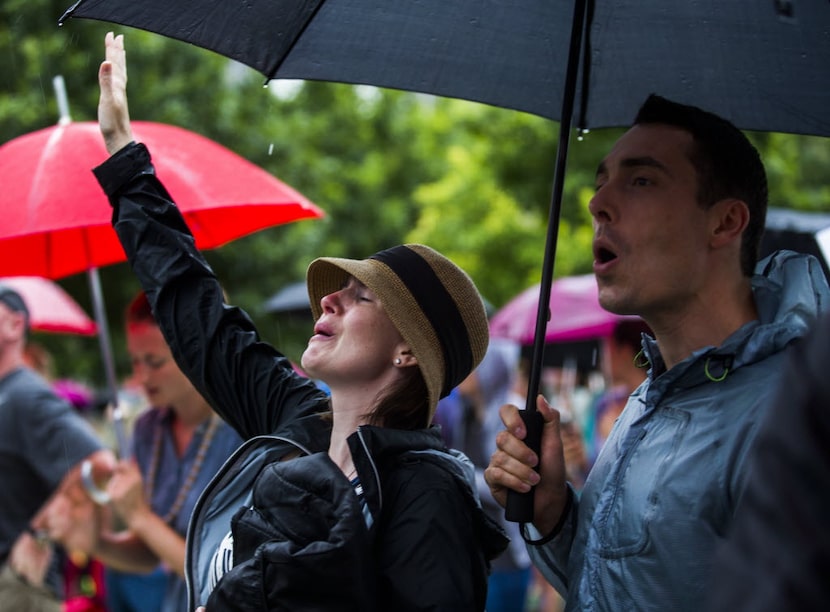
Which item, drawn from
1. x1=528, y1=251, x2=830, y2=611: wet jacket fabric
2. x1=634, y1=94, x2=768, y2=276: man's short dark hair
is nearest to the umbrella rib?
x1=634, y1=94, x2=768, y2=276: man's short dark hair

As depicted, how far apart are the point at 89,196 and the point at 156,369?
1.52 meters

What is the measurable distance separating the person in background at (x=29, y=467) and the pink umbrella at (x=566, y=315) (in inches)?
191

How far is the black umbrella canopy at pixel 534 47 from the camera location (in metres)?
2.92

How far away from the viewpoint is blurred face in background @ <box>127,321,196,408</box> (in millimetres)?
4973

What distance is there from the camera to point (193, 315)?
294 centimetres

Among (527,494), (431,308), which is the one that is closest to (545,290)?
(431,308)

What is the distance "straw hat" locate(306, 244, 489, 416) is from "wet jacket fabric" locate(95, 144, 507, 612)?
18cm

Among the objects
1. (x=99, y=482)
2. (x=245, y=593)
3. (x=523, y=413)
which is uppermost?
(x=523, y=413)

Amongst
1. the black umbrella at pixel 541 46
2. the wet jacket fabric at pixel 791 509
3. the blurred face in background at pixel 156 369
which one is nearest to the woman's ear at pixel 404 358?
the black umbrella at pixel 541 46

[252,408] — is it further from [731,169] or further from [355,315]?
[731,169]

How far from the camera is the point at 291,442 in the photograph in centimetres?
263

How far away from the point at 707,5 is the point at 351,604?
1841 millimetres

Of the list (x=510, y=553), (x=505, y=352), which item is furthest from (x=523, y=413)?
(x=505, y=352)

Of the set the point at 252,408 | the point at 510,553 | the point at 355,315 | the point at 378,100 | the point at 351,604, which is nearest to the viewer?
the point at 351,604
